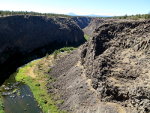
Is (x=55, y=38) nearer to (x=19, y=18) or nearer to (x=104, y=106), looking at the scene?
(x=19, y=18)

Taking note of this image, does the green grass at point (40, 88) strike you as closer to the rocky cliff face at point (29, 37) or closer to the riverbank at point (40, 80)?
the riverbank at point (40, 80)

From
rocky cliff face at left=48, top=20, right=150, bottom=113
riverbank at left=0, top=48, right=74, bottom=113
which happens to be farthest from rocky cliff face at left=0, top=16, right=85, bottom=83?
rocky cliff face at left=48, top=20, right=150, bottom=113

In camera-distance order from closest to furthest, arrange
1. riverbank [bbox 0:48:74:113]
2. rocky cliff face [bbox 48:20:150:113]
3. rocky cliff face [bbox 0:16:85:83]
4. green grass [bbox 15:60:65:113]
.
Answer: rocky cliff face [bbox 48:20:150:113] → green grass [bbox 15:60:65:113] → riverbank [bbox 0:48:74:113] → rocky cliff face [bbox 0:16:85:83]

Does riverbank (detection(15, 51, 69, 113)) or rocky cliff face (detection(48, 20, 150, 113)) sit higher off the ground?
rocky cliff face (detection(48, 20, 150, 113))

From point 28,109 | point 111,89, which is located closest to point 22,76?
point 28,109

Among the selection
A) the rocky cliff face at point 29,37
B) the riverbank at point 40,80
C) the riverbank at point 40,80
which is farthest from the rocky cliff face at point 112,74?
the rocky cliff face at point 29,37

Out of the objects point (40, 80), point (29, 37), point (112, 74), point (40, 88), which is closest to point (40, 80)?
point (40, 80)

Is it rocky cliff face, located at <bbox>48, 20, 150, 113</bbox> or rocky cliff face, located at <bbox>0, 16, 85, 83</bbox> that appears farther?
rocky cliff face, located at <bbox>0, 16, 85, 83</bbox>

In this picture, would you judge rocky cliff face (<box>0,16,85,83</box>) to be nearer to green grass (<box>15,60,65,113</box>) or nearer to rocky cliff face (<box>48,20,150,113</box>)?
green grass (<box>15,60,65,113</box>)
